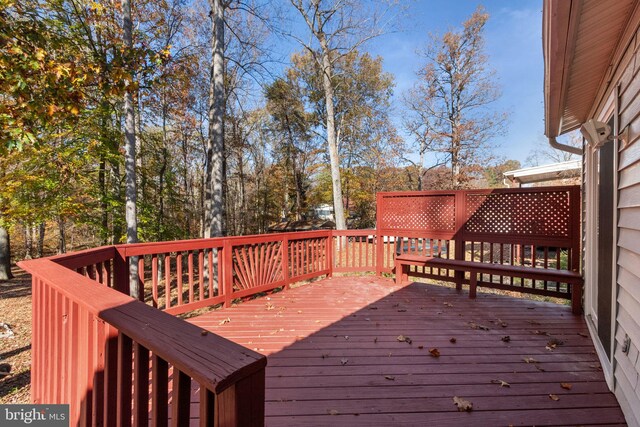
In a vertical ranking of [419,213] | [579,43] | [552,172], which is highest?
[552,172]

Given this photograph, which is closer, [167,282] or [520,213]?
[167,282]

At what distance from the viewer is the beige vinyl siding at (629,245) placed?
1559 mm

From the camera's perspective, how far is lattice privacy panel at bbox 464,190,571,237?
3.86 meters


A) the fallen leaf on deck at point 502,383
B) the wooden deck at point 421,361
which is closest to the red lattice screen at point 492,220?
the wooden deck at point 421,361

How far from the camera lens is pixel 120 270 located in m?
2.78

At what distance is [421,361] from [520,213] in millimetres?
3025

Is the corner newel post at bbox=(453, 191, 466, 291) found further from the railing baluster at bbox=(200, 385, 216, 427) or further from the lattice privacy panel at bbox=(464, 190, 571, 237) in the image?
the railing baluster at bbox=(200, 385, 216, 427)

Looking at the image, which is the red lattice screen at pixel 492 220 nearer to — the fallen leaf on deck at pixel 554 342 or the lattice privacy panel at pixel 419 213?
the lattice privacy panel at pixel 419 213

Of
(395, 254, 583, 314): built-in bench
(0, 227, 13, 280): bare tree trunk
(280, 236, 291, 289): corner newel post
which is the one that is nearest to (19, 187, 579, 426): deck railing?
(280, 236, 291, 289): corner newel post

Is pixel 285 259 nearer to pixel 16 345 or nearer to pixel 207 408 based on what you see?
pixel 207 408

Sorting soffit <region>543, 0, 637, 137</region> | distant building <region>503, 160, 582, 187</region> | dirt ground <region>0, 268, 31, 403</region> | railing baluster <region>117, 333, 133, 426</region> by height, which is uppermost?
distant building <region>503, 160, 582, 187</region>

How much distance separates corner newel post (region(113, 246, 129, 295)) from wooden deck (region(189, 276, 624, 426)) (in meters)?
0.86

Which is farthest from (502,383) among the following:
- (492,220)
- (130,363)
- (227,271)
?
(227,271)

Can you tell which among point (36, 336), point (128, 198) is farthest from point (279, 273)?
point (128, 198)
